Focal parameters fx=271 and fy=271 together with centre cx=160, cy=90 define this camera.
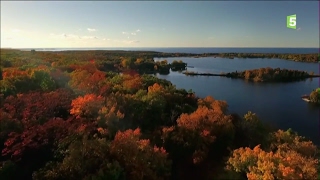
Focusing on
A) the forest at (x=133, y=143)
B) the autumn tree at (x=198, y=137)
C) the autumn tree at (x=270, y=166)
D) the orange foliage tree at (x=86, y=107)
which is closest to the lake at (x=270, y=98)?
the forest at (x=133, y=143)

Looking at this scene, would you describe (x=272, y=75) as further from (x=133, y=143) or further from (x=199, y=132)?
(x=133, y=143)

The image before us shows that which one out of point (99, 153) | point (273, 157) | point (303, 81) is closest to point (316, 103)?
point (303, 81)

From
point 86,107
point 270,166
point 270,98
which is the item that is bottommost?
point 270,98

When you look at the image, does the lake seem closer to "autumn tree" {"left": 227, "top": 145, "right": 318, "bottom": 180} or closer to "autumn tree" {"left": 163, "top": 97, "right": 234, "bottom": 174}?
"autumn tree" {"left": 163, "top": 97, "right": 234, "bottom": 174}

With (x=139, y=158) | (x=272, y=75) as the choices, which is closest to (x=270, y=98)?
(x=272, y=75)

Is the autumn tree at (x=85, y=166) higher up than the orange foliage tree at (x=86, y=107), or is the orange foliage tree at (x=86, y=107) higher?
the orange foliage tree at (x=86, y=107)

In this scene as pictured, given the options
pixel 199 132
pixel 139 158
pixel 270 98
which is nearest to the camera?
pixel 139 158

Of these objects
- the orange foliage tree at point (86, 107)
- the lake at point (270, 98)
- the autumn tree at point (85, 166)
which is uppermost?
the orange foliage tree at point (86, 107)

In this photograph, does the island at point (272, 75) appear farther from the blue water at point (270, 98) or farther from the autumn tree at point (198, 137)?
the autumn tree at point (198, 137)

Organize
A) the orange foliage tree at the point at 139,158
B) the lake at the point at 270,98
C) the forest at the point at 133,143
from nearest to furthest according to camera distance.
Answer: the forest at the point at 133,143 → the orange foliage tree at the point at 139,158 → the lake at the point at 270,98
